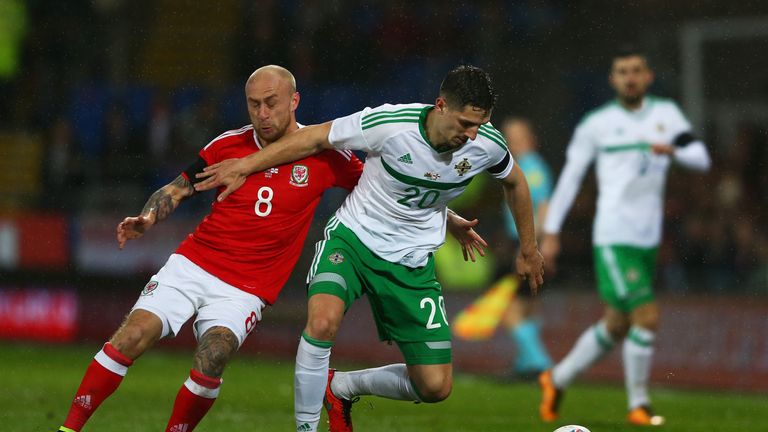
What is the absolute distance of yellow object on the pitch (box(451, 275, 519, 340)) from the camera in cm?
1399

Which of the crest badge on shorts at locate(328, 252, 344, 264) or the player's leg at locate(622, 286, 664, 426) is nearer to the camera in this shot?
the crest badge on shorts at locate(328, 252, 344, 264)

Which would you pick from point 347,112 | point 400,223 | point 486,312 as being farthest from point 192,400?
Result: point 347,112

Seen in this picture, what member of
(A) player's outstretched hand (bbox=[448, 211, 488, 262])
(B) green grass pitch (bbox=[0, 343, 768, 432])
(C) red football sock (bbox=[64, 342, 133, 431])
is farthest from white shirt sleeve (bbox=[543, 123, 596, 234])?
(C) red football sock (bbox=[64, 342, 133, 431])

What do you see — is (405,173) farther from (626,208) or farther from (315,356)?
(626,208)

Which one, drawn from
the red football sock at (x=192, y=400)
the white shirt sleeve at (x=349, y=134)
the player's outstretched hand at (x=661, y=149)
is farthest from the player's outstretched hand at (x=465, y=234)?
the player's outstretched hand at (x=661, y=149)

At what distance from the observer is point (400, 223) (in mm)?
6996

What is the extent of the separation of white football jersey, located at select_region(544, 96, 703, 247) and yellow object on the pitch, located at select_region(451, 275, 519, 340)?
3599 mm

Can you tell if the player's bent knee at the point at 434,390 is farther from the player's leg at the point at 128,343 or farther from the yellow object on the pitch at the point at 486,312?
the yellow object on the pitch at the point at 486,312

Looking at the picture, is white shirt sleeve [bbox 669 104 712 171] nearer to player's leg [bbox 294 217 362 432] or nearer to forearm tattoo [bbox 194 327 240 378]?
player's leg [bbox 294 217 362 432]

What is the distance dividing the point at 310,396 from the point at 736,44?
11.8 m

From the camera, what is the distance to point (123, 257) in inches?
640

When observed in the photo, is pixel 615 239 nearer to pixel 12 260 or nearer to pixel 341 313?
pixel 341 313

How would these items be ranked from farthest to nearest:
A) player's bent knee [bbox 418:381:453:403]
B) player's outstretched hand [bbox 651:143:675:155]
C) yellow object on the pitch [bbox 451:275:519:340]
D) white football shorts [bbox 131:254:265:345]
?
yellow object on the pitch [bbox 451:275:519:340] → player's outstretched hand [bbox 651:143:675:155] → player's bent knee [bbox 418:381:453:403] → white football shorts [bbox 131:254:265:345]

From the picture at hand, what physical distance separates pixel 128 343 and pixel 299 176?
51.4 inches
